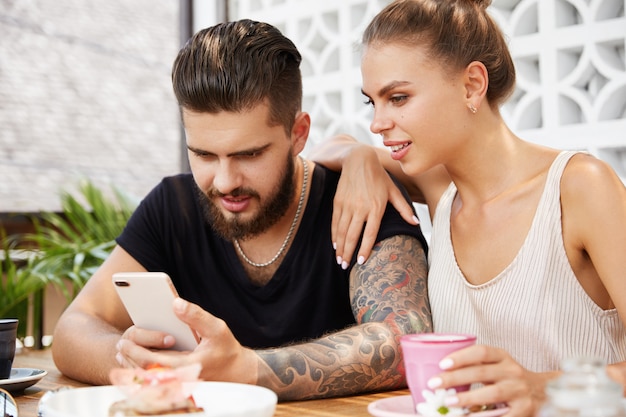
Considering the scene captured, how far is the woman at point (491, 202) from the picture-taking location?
5.34 feet

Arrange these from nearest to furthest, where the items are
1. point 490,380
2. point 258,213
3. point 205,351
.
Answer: point 490,380, point 205,351, point 258,213

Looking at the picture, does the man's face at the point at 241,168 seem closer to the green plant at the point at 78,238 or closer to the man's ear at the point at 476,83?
the man's ear at the point at 476,83

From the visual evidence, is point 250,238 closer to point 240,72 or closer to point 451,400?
point 240,72

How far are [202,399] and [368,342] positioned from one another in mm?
450

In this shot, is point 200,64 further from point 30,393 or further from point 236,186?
point 30,393

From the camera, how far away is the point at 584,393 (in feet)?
2.34

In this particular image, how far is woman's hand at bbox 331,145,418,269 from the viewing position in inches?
74.1

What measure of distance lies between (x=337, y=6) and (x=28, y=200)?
196 centimetres

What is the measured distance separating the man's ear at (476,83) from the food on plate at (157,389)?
3.26 ft

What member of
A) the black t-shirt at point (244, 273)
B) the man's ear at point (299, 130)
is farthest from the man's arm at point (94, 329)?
the man's ear at point (299, 130)

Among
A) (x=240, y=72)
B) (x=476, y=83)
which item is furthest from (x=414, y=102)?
(x=240, y=72)

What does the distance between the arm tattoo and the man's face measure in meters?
0.31

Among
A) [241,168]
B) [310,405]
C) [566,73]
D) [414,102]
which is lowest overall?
[310,405]

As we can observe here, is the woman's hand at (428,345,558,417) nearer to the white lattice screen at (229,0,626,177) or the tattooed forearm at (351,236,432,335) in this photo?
the tattooed forearm at (351,236,432,335)
